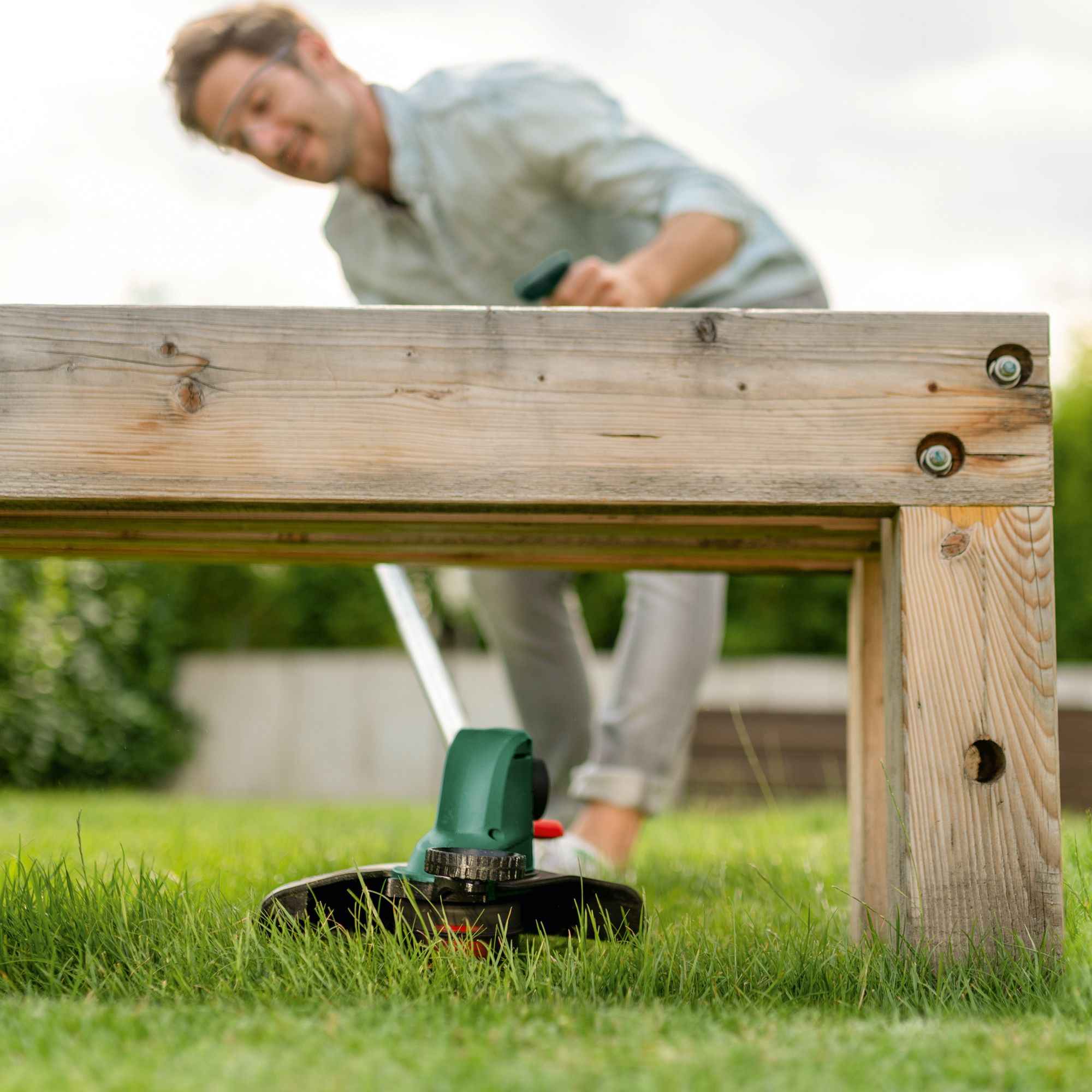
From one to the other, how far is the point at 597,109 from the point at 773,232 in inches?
19.1

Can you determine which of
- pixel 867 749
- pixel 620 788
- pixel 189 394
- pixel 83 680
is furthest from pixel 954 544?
pixel 83 680

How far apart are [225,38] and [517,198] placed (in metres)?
0.74

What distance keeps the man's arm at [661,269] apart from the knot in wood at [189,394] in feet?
2.53

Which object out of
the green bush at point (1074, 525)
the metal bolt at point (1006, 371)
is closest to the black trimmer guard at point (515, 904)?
the metal bolt at point (1006, 371)

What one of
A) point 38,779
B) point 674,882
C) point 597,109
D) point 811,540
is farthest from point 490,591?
point 38,779

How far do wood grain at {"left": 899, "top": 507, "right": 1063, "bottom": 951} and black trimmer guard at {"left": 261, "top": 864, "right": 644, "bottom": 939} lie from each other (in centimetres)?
33

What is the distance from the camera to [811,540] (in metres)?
1.42

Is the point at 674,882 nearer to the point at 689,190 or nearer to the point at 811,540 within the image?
the point at 811,540

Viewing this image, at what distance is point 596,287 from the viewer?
70.6 inches

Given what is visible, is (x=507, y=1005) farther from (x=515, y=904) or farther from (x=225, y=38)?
(x=225, y=38)

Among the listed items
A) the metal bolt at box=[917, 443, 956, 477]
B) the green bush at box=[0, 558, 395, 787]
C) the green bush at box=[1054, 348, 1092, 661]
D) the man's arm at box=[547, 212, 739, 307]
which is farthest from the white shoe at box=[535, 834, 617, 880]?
the green bush at box=[1054, 348, 1092, 661]

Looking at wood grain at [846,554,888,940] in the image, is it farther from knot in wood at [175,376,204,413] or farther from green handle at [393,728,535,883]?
knot in wood at [175,376,204,413]

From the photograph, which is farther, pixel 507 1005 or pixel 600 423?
pixel 600 423

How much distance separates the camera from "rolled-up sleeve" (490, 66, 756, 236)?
2.17 metres
